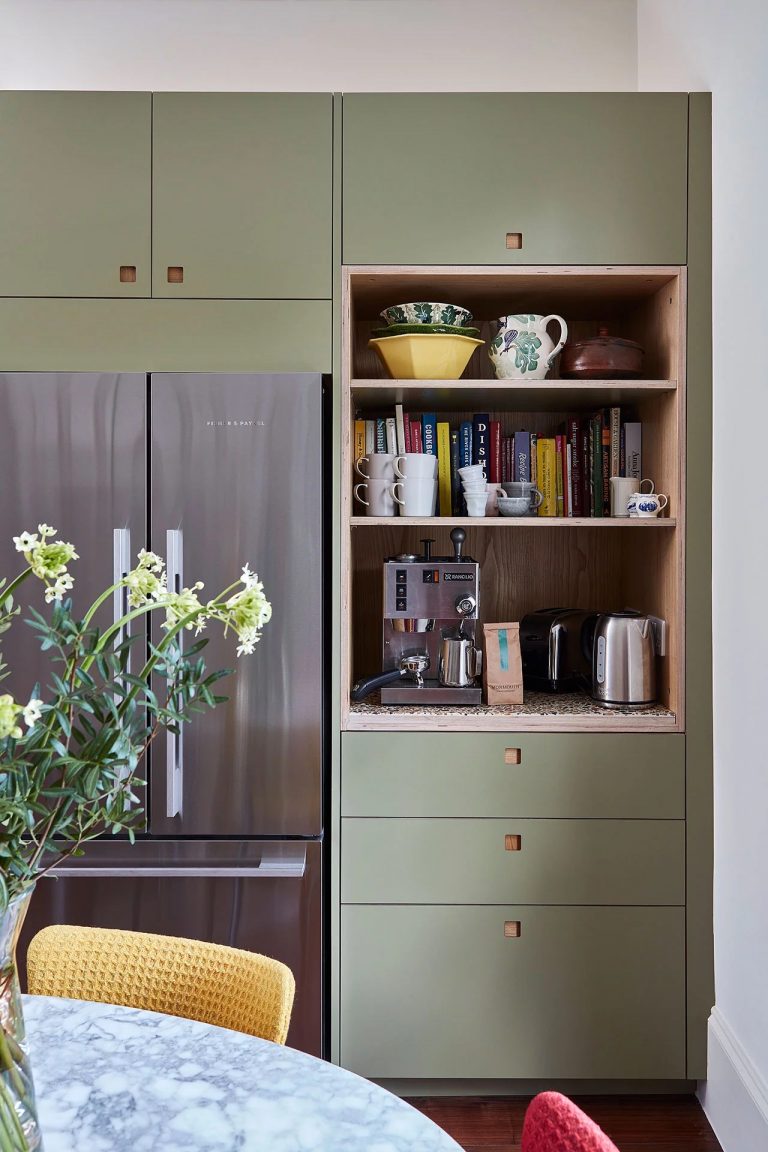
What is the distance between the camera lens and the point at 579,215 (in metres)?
2.19

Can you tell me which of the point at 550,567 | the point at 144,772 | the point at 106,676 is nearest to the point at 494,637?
the point at 550,567

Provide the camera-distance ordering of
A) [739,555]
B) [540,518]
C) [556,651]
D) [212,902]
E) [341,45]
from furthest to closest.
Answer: [341,45], [556,651], [540,518], [212,902], [739,555]

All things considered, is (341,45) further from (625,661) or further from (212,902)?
(212,902)

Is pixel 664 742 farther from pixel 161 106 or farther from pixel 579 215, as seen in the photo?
pixel 161 106

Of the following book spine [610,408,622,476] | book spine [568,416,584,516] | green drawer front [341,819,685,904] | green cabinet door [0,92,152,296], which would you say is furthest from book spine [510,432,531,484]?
green cabinet door [0,92,152,296]

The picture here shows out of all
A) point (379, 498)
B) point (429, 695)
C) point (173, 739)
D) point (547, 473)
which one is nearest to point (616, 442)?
point (547, 473)

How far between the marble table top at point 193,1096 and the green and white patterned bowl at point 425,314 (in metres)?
1.67

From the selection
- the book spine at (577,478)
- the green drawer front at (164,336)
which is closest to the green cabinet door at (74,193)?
the green drawer front at (164,336)

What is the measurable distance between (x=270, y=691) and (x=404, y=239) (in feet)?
3.66

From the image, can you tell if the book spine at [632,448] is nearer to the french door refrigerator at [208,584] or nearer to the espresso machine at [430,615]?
the espresso machine at [430,615]

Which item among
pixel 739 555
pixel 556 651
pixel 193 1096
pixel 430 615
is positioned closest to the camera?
Answer: pixel 193 1096

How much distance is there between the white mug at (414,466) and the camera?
2.30m

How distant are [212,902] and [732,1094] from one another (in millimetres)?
1235

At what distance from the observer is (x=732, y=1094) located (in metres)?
2.02
